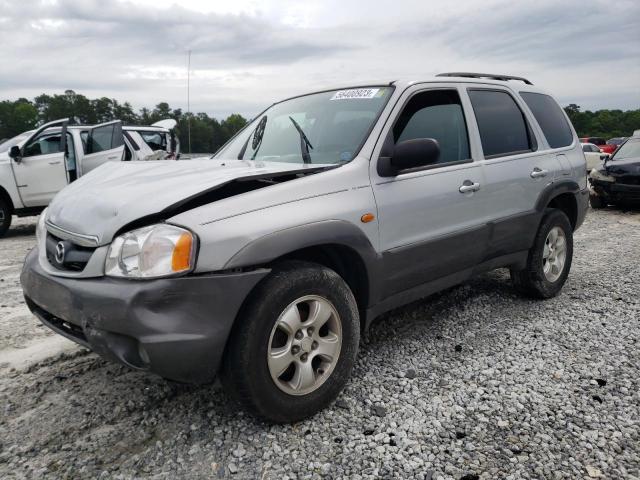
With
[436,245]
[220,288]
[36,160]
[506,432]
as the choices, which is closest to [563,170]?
[436,245]

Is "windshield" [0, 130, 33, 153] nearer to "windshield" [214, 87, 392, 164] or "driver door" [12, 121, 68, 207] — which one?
"driver door" [12, 121, 68, 207]

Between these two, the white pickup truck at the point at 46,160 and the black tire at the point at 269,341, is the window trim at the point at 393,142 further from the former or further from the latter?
the white pickup truck at the point at 46,160

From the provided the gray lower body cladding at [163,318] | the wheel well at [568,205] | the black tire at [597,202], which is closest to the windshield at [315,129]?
the gray lower body cladding at [163,318]

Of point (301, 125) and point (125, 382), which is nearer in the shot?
point (125, 382)

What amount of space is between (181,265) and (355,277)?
1091mm

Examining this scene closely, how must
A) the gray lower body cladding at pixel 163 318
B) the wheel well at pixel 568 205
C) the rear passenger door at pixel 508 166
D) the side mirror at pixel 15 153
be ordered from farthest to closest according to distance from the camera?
the side mirror at pixel 15 153 < the wheel well at pixel 568 205 < the rear passenger door at pixel 508 166 < the gray lower body cladding at pixel 163 318

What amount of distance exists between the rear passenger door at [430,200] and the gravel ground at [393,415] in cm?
59

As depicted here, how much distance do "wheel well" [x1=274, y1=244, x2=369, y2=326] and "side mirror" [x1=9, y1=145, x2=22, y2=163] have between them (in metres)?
7.87

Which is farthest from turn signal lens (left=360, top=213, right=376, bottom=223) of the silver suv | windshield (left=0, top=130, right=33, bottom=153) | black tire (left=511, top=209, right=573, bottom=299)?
windshield (left=0, top=130, right=33, bottom=153)

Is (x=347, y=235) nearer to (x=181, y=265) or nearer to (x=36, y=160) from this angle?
(x=181, y=265)

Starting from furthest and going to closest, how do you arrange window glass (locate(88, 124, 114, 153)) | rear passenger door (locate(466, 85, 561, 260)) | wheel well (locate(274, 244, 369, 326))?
window glass (locate(88, 124, 114, 153))
rear passenger door (locate(466, 85, 561, 260))
wheel well (locate(274, 244, 369, 326))

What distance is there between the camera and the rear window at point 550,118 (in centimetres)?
437

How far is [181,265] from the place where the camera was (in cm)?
212

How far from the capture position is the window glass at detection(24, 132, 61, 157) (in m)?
8.76
